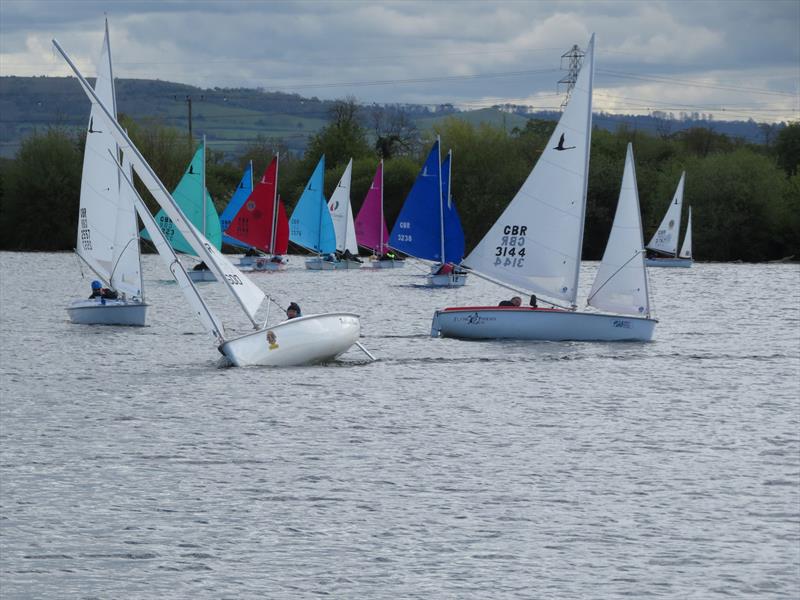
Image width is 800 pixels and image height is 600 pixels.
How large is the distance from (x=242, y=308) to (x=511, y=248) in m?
9.40

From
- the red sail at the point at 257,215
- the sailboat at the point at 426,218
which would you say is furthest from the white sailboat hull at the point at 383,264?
the sailboat at the point at 426,218

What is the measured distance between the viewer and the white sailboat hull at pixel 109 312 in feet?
138

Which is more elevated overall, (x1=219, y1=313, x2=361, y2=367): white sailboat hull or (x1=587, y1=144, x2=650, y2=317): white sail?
(x1=587, y1=144, x2=650, y2=317): white sail

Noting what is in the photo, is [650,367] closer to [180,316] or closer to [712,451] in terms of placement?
[712,451]

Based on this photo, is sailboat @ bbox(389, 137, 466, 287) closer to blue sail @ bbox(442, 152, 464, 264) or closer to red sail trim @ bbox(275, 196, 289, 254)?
blue sail @ bbox(442, 152, 464, 264)

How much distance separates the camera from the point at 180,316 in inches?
2018

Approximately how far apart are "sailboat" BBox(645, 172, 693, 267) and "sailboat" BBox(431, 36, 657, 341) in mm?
56860

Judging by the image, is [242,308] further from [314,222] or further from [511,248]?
[314,222]

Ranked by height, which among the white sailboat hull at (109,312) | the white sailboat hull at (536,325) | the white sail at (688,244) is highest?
the white sail at (688,244)

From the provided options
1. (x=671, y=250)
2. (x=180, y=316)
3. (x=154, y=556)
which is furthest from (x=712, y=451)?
(x=671, y=250)

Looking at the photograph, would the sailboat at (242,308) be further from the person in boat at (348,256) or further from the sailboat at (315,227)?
the person in boat at (348,256)

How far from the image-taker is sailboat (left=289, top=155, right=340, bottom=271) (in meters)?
80.9

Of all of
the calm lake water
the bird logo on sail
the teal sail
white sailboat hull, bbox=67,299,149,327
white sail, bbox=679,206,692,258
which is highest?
the bird logo on sail

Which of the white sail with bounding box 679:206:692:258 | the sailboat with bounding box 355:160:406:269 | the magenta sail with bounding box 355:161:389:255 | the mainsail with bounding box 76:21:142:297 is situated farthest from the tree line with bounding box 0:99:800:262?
the mainsail with bounding box 76:21:142:297
